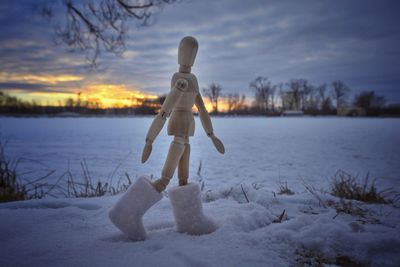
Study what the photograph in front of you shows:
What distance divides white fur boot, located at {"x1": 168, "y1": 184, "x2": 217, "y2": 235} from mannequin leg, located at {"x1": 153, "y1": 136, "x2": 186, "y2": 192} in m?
0.08

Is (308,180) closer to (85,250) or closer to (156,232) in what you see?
(156,232)

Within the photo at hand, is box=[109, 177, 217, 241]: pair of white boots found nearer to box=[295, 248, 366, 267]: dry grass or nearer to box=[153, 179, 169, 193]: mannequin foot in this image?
box=[153, 179, 169, 193]: mannequin foot

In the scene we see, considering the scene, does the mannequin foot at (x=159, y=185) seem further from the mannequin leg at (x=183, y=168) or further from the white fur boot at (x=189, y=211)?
the mannequin leg at (x=183, y=168)

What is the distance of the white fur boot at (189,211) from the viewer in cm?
159

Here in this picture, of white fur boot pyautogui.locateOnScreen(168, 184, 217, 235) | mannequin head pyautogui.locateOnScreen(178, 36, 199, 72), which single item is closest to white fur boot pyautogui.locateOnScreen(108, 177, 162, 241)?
white fur boot pyautogui.locateOnScreen(168, 184, 217, 235)

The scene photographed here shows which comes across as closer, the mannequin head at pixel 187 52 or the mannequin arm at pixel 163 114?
the mannequin arm at pixel 163 114

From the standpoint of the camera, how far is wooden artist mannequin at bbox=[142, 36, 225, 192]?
62.5 inches

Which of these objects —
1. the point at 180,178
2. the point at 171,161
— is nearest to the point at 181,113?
the point at 171,161

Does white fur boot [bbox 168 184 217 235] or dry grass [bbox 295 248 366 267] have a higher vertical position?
white fur boot [bbox 168 184 217 235]

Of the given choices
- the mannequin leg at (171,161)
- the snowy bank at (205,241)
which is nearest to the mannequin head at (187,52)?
the mannequin leg at (171,161)

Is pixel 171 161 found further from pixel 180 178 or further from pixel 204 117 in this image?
pixel 204 117

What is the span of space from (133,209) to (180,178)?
1.23 ft

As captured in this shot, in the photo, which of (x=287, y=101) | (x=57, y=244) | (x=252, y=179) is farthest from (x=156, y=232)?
(x=287, y=101)

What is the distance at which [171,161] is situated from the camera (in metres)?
1.64
